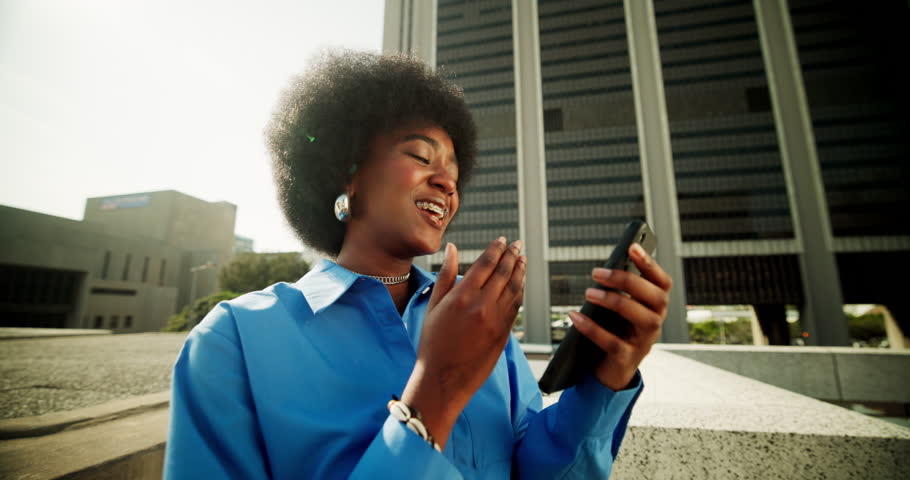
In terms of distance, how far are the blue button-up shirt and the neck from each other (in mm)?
127

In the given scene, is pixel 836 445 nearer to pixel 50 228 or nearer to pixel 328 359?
pixel 328 359

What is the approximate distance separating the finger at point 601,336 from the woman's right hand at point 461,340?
0.17 meters

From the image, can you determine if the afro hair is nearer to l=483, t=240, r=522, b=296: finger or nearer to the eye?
the eye

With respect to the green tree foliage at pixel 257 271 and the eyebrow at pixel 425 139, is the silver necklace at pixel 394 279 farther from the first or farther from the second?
the green tree foliage at pixel 257 271

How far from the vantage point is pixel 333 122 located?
5.54ft

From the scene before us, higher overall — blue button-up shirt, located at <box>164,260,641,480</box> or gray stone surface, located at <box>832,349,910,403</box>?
blue button-up shirt, located at <box>164,260,641,480</box>

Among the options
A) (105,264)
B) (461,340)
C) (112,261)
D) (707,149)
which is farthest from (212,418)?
(112,261)

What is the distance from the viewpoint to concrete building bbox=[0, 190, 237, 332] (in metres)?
31.4

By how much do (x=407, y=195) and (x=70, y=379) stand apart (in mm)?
8024

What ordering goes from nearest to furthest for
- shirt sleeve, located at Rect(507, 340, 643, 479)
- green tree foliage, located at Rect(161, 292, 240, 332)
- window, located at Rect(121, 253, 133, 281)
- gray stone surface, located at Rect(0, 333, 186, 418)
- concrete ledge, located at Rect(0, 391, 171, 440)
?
1. shirt sleeve, located at Rect(507, 340, 643, 479)
2. concrete ledge, located at Rect(0, 391, 171, 440)
3. gray stone surface, located at Rect(0, 333, 186, 418)
4. green tree foliage, located at Rect(161, 292, 240, 332)
5. window, located at Rect(121, 253, 133, 281)

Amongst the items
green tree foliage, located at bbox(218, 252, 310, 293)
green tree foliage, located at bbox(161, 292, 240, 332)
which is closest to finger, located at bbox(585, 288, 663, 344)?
green tree foliage, located at bbox(161, 292, 240, 332)

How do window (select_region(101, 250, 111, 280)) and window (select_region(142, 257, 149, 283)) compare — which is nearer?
window (select_region(101, 250, 111, 280))

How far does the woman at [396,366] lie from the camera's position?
64cm

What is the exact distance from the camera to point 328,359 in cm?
88
